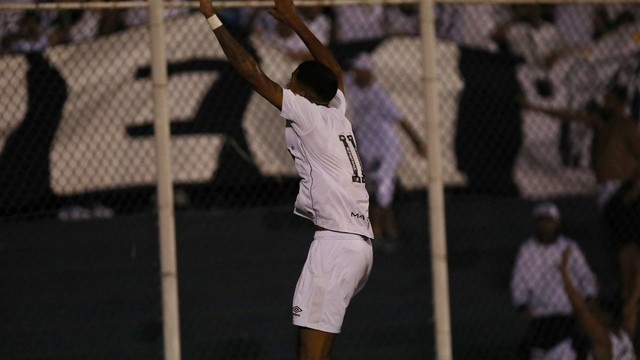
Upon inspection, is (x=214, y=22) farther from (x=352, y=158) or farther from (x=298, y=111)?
(x=352, y=158)

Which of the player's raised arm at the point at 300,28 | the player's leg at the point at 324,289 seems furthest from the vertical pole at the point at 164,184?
the player's leg at the point at 324,289

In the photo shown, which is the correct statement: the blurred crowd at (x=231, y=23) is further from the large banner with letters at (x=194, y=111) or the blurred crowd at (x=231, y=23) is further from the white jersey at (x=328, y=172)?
the white jersey at (x=328, y=172)

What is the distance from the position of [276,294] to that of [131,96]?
1652 millimetres

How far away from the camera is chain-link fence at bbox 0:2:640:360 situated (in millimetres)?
7770

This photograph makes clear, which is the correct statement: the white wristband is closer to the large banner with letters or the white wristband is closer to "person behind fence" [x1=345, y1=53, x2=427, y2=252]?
the large banner with letters

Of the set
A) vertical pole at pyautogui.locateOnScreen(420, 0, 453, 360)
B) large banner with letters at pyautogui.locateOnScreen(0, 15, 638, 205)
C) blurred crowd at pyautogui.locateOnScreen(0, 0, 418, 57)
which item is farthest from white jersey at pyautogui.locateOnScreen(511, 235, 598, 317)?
blurred crowd at pyautogui.locateOnScreen(0, 0, 418, 57)

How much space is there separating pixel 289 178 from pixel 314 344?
2.80 meters

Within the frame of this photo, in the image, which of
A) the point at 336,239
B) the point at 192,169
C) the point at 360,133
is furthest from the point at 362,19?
the point at 336,239

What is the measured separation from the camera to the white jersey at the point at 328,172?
20.3ft

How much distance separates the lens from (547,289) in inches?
342

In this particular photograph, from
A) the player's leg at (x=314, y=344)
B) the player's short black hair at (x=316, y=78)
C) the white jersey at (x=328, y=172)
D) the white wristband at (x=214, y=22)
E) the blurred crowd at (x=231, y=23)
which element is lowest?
the player's leg at (x=314, y=344)

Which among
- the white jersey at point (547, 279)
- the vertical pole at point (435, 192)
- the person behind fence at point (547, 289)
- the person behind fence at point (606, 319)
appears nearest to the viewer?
the vertical pole at point (435, 192)

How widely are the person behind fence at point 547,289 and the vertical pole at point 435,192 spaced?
104 cm

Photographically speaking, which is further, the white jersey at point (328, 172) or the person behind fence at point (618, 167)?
the person behind fence at point (618, 167)
